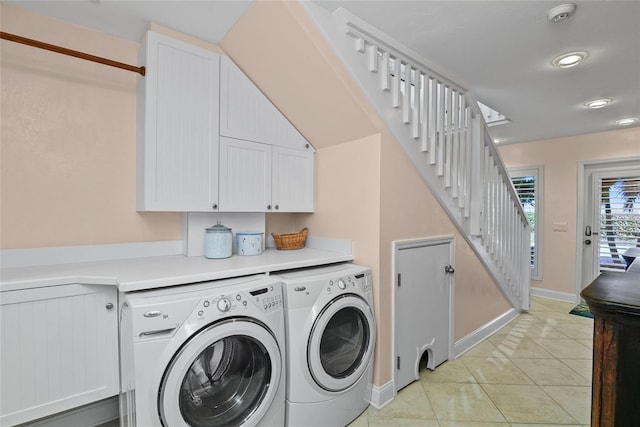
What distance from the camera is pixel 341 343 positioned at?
1846 millimetres

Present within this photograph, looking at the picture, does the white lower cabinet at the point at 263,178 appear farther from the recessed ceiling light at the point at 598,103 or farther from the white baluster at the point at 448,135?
the recessed ceiling light at the point at 598,103

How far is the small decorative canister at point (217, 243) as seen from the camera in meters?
1.87

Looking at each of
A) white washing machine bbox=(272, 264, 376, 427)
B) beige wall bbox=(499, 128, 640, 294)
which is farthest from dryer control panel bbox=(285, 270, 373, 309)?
beige wall bbox=(499, 128, 640, 294)

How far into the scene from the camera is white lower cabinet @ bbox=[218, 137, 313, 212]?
198 cm

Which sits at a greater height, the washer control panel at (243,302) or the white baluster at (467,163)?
the white baluster at (467,163)

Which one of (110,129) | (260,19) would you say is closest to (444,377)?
(260,19)

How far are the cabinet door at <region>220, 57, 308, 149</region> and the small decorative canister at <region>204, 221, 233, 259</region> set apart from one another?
643 millimetres

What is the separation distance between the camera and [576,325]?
323cm

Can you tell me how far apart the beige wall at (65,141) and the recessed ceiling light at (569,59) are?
2.83 meters

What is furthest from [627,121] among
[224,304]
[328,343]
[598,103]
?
[224,304]

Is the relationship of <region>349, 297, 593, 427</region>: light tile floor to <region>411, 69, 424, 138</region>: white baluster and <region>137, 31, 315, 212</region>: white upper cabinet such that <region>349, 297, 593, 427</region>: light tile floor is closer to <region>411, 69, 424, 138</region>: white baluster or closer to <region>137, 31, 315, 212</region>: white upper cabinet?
<region>137, 31, 315, 212</region>: white upper cabinet

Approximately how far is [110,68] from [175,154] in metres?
0.68

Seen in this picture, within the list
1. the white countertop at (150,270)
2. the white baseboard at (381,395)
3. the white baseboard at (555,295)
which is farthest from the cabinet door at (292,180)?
the white baseboard at (555,295)

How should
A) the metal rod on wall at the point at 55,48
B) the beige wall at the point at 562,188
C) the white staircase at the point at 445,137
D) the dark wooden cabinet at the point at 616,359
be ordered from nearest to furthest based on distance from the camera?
the dark wooden cabinet at the point at 616,359 < the metal rod on wall at the point at 55,48 < the white staircase at the point at 445,137 < the beige wall at the point at 562,188
